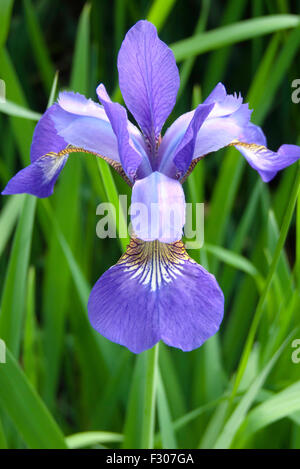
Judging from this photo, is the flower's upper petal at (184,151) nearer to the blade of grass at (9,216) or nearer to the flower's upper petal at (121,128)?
the flower's upper petal at (121,128)

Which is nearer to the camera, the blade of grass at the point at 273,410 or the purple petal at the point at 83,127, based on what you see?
the purple petal at the point at 83,127

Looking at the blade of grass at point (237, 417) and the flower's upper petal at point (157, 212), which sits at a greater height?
the flower's upper petal at point (157, 212)

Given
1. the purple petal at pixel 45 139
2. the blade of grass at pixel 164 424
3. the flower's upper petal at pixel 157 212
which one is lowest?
the blade of grass at pixel 164 424

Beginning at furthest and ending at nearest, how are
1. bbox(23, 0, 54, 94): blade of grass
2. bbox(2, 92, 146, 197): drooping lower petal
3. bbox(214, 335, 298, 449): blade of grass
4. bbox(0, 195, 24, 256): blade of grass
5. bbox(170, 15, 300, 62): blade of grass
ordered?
1. bbox(23, 0, 54, 94): blade of grass
2. bbox(170, 15, 300, 62): blade of grass
3. bbox(0, 195, 24, 256): blade of grass
4. bbox(214, 335, 298, 449): blade of grass
5. bbox(2, 92, 146, 197): drooping lower petal

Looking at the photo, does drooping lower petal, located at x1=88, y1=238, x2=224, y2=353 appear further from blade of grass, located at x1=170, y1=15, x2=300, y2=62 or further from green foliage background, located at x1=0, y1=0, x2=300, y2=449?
blade of grass, located at x1=170, y1=15, x2=300, y2=62

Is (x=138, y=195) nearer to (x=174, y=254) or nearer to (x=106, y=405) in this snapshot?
(x=174, y=254)

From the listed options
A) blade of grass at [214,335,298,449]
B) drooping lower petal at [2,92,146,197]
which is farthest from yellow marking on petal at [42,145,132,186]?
blade of grass at [214,335,298,449]

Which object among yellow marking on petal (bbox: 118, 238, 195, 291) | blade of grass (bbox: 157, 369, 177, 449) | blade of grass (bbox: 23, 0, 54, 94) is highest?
blade of grass (bbox: 23, 0, 54, 94)

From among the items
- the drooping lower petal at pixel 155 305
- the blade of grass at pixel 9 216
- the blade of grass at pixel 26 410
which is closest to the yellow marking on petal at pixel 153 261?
the drooping lower petal at pixel 155 305
